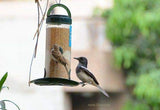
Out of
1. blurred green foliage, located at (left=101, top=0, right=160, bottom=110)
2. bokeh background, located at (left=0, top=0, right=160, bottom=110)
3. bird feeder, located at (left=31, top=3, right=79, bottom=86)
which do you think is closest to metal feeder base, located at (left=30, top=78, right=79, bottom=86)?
bird feeder, located at (left=31, top=3, right=79, bottom=86)

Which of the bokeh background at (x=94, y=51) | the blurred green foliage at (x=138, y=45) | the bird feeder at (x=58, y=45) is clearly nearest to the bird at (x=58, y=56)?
the bird feeder at (x=58, y=45)

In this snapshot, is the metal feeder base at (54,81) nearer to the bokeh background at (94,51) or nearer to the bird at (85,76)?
the bird at (85,76)

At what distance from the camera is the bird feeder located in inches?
74.3

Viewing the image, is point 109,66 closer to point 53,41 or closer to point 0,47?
point 0,47

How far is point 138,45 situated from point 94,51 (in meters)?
0.48

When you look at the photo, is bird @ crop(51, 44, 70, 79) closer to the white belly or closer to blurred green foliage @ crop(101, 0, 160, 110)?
the white belly

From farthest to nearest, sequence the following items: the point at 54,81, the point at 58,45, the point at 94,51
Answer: the point at 94,51, the point at 58,45, the point at 54,81

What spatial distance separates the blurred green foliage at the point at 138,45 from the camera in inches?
195

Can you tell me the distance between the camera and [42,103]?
5.39 meters

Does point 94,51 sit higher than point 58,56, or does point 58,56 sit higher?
point 94,51

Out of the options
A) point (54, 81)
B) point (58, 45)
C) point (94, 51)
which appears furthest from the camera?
point (94, 51)

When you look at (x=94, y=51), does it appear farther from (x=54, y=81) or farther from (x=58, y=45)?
(x=54, y=81)

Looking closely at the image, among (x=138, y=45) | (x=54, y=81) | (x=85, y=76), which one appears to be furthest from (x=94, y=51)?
(x=54, y=81)

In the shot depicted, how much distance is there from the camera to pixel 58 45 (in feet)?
6.28
